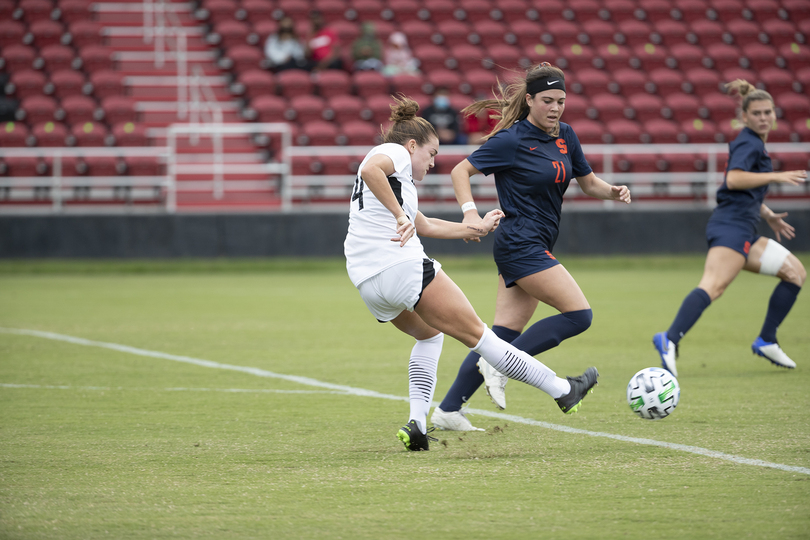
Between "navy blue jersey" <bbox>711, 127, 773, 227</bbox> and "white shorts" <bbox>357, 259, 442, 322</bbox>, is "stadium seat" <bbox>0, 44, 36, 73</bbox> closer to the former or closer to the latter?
"navy blue jersey" <bbox>711, 127, 773, 227</bbox>

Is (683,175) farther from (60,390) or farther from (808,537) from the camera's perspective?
(808,537)

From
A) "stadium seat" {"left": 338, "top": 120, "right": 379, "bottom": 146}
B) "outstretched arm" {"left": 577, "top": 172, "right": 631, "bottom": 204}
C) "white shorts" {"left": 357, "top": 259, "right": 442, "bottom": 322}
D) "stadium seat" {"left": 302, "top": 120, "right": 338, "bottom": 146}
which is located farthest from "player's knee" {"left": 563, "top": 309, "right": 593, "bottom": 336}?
"stadium seat" {"left": 302, "top": 120, "right": 338, "bottom": 146}

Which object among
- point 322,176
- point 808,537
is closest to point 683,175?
point 322,176

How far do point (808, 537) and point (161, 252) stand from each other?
604 inches

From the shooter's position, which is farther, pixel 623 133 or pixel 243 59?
pixel 243 59

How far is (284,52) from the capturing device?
2088 cm

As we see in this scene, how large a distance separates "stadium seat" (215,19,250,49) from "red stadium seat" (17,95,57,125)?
15.0 ft

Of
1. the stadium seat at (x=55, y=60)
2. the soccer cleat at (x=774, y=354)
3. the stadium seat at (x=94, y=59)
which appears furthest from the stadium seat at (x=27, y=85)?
the soccer cleat at (x=774, y=354)

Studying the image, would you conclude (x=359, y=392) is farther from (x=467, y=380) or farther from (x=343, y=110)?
(x=343, y=110)

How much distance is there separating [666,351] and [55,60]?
18036 mm

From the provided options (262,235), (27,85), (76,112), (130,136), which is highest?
(27,85)

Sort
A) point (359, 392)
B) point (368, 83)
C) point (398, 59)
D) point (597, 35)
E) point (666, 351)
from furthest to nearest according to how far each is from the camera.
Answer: point (597, 35)
point (398, 59)
point (368, 83)
point (666, 351)
point (359, 392)

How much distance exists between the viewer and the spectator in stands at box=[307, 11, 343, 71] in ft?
68.3

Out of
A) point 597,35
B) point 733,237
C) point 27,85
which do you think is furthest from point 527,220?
point 597,35
